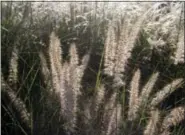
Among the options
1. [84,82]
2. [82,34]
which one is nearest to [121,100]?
[84,82]

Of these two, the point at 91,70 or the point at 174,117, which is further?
the point at 91,70

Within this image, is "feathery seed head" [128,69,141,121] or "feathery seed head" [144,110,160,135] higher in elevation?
"feathery seed head" [128,69,141,121]

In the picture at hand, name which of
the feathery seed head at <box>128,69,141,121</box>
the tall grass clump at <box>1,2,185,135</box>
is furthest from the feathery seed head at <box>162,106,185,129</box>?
the feathery seed head at <box>128,69,141,121</box>

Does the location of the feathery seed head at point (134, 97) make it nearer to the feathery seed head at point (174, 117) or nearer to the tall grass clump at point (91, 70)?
the tall grass clump at point (91, 70)

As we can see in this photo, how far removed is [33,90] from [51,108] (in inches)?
14.2

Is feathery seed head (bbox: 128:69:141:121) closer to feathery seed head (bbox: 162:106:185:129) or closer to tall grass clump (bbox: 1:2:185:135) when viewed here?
tall grass clump (bbox: 1:2:185:135)

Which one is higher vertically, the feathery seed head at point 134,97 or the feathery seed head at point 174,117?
the feathery seed head at point 134,97

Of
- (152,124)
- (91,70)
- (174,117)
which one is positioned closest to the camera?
(152,124)

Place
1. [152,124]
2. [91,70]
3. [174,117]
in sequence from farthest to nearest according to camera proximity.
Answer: [91,70] → [174,117] → [152,124]

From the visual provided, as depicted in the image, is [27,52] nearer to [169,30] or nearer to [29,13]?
[29,13]

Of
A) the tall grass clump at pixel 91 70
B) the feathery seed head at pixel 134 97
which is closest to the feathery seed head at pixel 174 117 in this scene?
the tall grass clump at pixel 91 70

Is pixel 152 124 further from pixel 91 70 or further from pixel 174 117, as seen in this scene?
pixel 91 70

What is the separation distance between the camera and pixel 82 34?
9.48ft

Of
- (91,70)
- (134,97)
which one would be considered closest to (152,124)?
(134,97)
